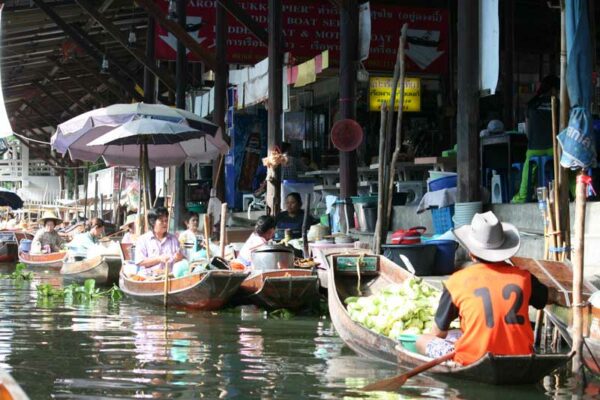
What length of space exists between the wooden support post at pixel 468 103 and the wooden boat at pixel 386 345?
129 cm

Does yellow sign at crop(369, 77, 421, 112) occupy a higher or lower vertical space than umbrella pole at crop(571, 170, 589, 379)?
higher

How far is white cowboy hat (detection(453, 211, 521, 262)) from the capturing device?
513 centimetres

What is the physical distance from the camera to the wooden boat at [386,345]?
5.15 meters

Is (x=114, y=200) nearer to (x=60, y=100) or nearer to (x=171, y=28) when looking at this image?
Result: (x=60, y=100)

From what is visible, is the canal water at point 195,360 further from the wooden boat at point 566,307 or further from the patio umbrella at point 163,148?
the patio umbrella at point 163,148

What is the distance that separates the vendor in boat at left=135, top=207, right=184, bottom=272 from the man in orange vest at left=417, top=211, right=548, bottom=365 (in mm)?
5798

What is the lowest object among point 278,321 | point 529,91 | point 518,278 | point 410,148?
point 278,321

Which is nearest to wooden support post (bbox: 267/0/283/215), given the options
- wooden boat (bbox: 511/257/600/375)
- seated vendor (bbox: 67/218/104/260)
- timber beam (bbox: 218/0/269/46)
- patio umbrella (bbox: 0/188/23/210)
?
timber beam (bbox: 218/0/269/46)

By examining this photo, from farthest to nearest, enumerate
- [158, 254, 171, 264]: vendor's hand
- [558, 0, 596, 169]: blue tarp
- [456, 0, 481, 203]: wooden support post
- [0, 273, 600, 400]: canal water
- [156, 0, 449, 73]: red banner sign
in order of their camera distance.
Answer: [156, 0, 449, 73]: red banner sign, [158, 254, 171, 264]: vendor's hand, [456, 0, 481, 203]: wooden support post, [558, 0, 596, 169]: blue tarp, [0, 273, 600, 400]: canal water

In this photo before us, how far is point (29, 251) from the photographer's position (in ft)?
64.6

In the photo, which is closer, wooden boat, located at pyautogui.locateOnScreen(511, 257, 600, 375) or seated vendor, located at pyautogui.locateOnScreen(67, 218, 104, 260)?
wooden boat, located at pyautogui.locateOnScreen(511, 257, 600, 375)

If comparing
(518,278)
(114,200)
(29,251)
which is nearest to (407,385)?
(518,278)

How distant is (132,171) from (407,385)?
2409cm

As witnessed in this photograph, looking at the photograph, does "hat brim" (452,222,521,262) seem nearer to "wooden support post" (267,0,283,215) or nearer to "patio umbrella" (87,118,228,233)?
"patio umbrella" (87,118,228,233)
